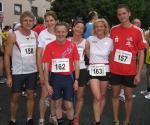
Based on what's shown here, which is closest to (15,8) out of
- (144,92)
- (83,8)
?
(83,8)

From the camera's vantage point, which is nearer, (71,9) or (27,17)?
(27,17)

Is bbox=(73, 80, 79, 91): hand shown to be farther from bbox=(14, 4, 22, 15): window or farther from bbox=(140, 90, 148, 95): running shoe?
bbox=(14, 4, 22, 15): window

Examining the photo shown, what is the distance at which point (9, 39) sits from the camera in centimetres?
588

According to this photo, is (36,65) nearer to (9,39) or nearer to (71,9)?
(9,39)

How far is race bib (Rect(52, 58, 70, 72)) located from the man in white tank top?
52 cm

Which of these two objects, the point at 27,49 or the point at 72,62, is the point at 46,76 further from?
the point at 27,49

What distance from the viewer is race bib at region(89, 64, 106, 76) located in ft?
20.0

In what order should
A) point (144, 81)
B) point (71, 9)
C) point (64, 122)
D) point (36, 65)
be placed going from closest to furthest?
point (36, 65), point (64, 122), point (144, 81), point (71, 9)

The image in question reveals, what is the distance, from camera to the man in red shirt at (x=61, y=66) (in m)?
5.70

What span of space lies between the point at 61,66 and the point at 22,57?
2.30 feet

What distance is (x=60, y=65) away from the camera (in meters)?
5.72

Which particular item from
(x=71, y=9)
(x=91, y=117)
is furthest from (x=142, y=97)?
(x=71, y=9)

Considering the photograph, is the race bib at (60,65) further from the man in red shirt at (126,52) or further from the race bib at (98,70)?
the man in red shirt at (126,52)

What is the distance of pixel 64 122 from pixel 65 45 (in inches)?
60.9
